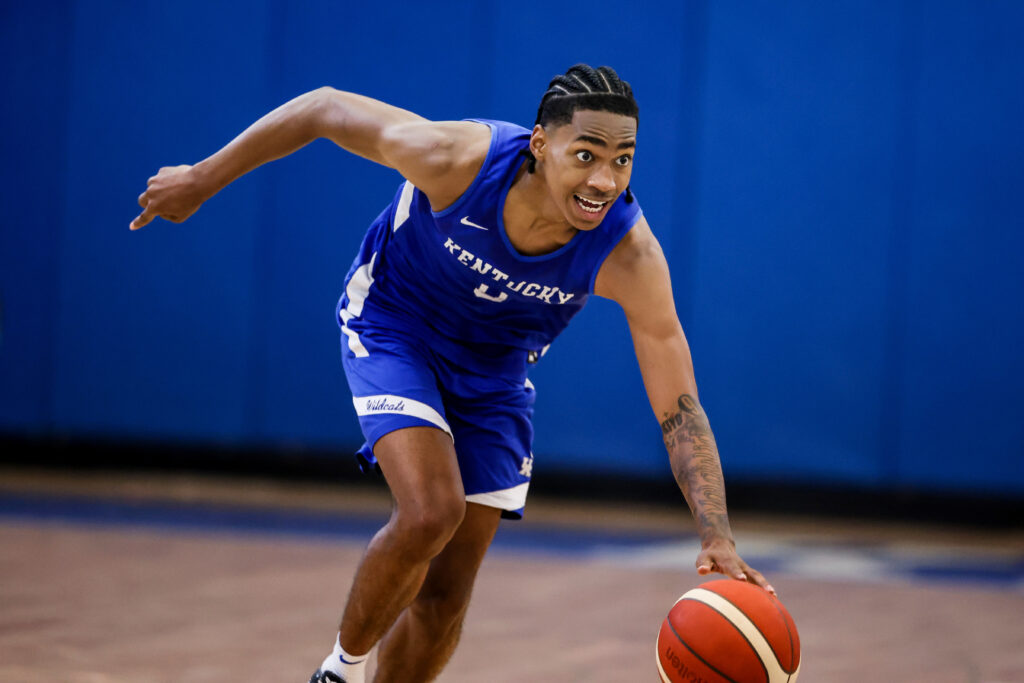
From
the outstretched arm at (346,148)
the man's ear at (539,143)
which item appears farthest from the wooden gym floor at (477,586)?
the man's ear at (539,143)

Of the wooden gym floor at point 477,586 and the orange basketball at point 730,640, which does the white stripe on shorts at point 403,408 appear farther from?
the wooden gym floor at point 477,586

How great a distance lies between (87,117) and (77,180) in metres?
0.41

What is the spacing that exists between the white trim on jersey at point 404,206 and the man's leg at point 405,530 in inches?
23.4

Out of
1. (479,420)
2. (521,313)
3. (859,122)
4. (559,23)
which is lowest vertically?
(479,420)

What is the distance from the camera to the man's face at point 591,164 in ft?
8.41

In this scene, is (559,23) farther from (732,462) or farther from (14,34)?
(14,34)

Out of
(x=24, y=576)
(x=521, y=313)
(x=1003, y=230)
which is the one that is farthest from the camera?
(x=1003, y=230)

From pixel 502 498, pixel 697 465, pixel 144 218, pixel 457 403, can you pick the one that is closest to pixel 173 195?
pixel 144 218

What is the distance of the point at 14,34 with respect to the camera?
7.31 metres

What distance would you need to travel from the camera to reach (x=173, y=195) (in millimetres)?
2662

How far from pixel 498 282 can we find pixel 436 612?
2.83 feet

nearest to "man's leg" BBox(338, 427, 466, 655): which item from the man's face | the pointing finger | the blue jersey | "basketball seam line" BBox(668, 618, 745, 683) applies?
the blue jersey

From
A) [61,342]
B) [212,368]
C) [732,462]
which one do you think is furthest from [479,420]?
[61,342]

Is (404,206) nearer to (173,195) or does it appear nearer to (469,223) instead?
(469,223)
